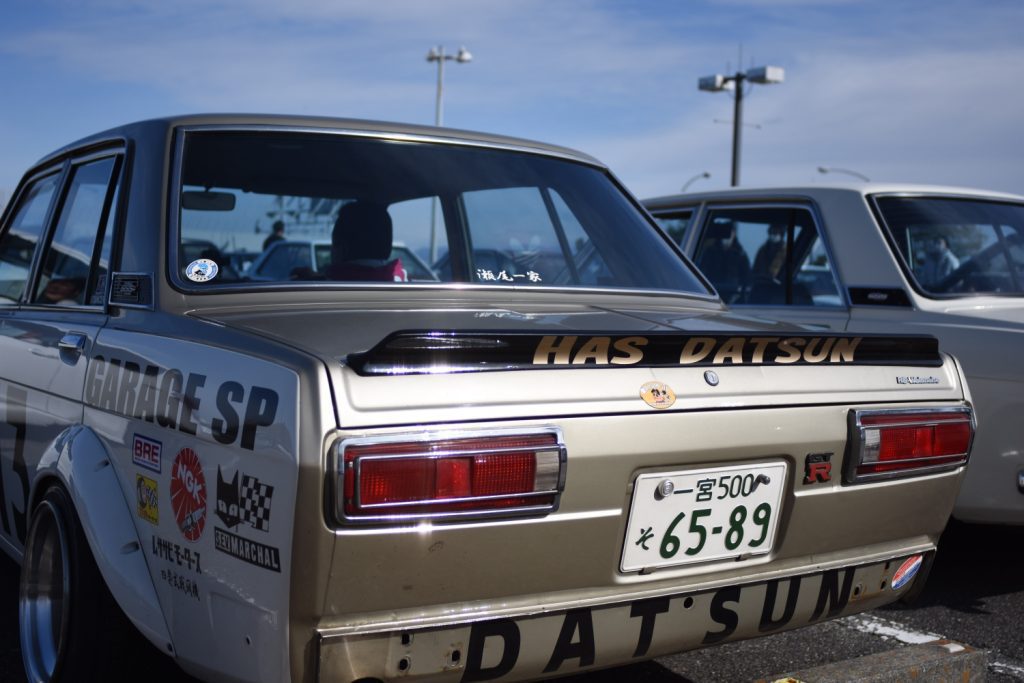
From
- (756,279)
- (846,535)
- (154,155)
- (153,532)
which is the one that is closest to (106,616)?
(153,532)

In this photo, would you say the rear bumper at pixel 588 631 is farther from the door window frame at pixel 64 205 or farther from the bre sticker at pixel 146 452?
the door window frame at pixel 64 205

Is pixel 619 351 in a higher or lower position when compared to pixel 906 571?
higher

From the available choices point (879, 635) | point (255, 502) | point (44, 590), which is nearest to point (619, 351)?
point (255, 502)

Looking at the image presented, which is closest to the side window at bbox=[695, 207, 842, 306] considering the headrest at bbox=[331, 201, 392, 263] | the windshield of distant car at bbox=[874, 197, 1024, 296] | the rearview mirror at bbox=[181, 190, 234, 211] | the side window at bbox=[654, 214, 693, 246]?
the side window at bbox=[654, 214, 693, 246]

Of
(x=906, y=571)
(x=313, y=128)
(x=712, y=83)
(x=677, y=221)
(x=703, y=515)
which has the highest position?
(x=712, y=83)

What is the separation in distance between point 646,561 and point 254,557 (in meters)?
0.83

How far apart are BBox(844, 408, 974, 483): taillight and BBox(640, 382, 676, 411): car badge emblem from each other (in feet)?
1.77

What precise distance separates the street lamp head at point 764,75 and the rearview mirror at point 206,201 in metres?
29.2

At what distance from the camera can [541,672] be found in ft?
A: 7.48

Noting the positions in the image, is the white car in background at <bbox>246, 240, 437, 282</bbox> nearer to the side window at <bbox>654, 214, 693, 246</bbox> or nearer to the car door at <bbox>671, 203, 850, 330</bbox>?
the car door at <bbox>671, 203, 850, 330</bbox>

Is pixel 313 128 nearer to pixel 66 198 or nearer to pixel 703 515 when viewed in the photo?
pixel 66 198

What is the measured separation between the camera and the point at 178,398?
2324 mm

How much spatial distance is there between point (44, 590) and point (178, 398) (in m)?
0.97

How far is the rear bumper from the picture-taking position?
2096mm
